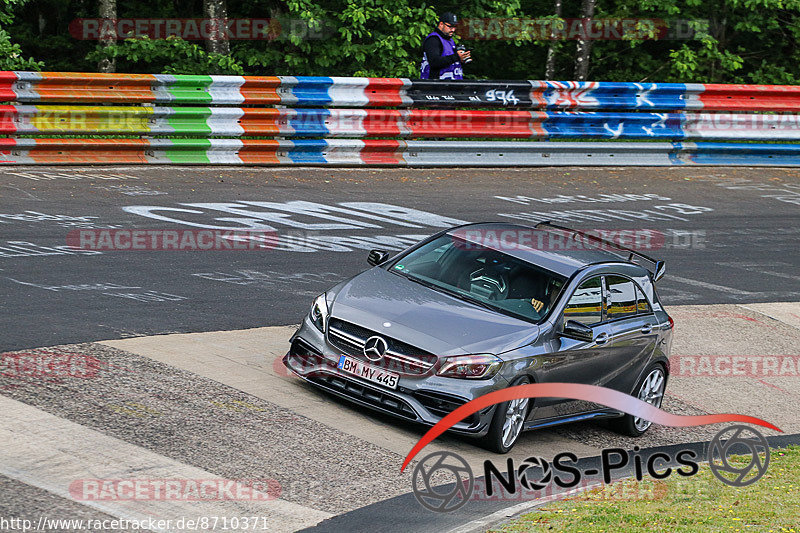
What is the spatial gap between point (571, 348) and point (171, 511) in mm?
3734

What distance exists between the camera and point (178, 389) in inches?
342

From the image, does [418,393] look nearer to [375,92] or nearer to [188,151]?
[188,151]

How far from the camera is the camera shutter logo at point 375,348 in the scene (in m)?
8.59

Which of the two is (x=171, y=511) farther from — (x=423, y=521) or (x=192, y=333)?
(x=192, y=333)

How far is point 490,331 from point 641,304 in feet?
6.27

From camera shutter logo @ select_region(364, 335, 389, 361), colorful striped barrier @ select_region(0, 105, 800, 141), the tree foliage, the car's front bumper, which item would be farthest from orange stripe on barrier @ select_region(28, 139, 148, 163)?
camera shutter logo @ select_region(364, 335, 389, 361)

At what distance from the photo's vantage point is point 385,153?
19.9 meters

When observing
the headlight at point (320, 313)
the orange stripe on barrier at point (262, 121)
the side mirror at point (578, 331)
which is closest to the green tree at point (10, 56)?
the orange stripe on barrier at point (262, 121)

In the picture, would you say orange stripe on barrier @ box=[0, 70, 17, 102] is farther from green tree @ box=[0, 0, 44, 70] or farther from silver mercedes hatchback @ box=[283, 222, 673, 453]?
silver mercedes hatchback @ box=[283, 222, 673, 453]

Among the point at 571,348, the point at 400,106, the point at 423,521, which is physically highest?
the point at 400,106

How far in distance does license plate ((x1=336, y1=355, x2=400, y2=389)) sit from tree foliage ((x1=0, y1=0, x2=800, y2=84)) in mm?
11937

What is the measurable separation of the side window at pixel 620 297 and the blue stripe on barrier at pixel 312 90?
10.2 metres

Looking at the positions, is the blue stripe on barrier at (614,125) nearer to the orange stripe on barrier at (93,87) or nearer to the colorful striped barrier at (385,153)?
the colorful striped barrier at (385,153)

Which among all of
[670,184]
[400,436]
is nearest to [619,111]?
[670,184]
